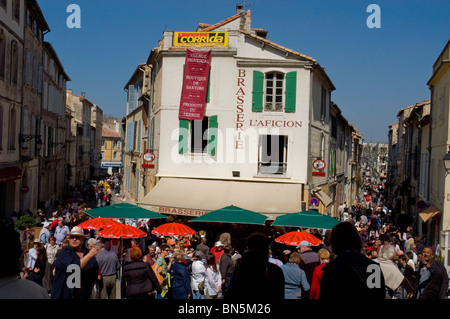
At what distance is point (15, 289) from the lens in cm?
363

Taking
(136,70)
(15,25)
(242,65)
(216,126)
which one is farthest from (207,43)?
(136,70)

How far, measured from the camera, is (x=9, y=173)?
2122cm

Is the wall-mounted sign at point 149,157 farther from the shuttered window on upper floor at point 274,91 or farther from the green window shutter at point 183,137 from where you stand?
the shuttered window on upper floor at point 274,91

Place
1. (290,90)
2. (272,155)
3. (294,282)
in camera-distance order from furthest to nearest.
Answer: (272,155), (290,90), (294,282)

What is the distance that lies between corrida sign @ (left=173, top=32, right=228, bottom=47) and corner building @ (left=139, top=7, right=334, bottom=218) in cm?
4

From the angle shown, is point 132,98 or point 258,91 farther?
point 132,98

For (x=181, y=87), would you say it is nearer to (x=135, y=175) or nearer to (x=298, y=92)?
(x=298, y=92)

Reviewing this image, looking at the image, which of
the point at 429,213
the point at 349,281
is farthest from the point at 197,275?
the point at 429,213

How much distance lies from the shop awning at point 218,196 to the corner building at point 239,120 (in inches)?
3.2

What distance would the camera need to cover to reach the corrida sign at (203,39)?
22.0m

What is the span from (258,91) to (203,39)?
10.4 feet

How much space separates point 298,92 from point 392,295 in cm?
1378

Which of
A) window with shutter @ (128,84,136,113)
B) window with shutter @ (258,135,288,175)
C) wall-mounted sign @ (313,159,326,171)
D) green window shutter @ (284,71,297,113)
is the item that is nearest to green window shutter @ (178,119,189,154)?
window with shutter @ (258,135,288,175)

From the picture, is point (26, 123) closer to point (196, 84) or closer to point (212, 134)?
point (196, 84)
